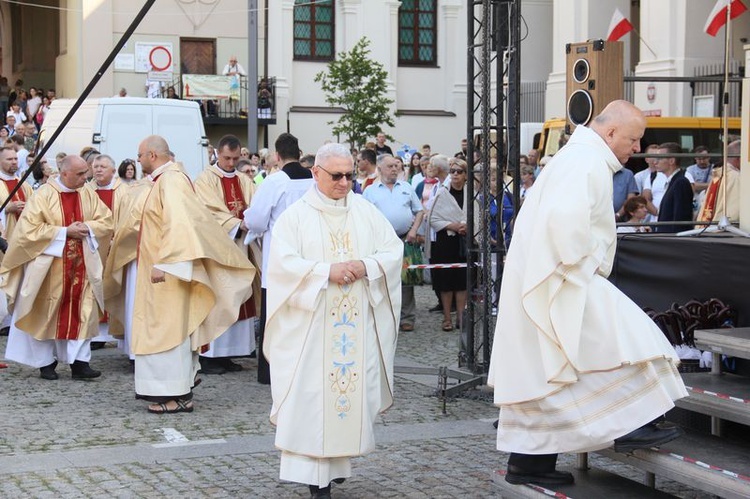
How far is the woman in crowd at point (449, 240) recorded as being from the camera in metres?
13.3

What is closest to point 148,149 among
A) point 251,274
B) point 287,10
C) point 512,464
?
point 251,274

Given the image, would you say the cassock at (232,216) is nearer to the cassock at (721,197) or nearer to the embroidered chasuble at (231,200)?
the embroidered chasuble at (231,200)

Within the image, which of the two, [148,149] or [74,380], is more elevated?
[148,149]

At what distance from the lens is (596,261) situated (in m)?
5.89

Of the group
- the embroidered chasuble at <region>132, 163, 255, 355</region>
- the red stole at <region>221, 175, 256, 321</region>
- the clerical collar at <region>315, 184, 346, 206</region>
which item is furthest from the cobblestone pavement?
the clerical collar at <region>315, 184, 346, 206</region>

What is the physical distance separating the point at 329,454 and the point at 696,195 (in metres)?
10.4

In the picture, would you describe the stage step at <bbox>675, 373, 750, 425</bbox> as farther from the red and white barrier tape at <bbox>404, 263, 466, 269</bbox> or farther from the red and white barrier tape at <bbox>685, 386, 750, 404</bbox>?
the red and white barrier tape at <bbox>404, 263, 466, 269</bbox>

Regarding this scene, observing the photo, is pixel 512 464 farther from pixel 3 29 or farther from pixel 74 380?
pixel 3 29

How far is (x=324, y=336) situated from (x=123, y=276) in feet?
15.9

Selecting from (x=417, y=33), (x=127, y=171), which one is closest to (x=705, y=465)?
(x=127, y=171)

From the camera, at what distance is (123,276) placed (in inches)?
437

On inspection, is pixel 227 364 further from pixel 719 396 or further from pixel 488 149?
pixel 719 396

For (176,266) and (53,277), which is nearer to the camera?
(176,266)

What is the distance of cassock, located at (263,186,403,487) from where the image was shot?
6.59m
